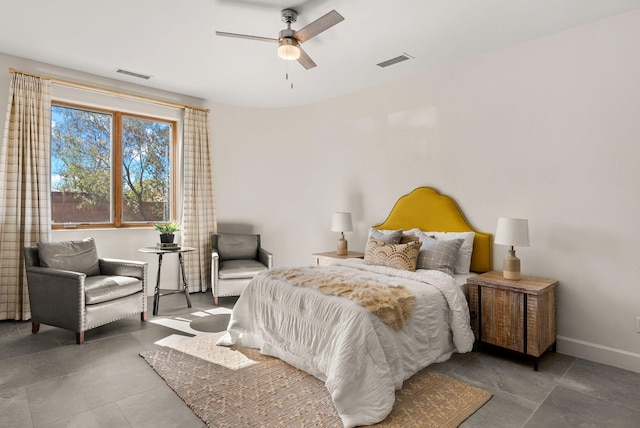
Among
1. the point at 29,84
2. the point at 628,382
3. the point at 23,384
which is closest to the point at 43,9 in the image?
the point at 29,84

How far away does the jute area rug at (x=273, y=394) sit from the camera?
6.74 feet

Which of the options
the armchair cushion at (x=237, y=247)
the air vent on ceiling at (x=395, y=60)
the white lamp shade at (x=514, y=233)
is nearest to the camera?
the white lamp shade at (x=514, y=233)

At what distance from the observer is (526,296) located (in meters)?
2.74

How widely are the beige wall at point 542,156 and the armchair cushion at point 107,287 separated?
8.47 ft

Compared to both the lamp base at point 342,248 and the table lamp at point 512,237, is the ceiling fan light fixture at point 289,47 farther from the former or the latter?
the lamp base at point 342,248

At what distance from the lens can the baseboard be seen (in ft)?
9.01

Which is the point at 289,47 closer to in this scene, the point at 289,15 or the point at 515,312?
the point at 289,15

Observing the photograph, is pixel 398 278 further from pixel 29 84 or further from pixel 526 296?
pixel 29 84

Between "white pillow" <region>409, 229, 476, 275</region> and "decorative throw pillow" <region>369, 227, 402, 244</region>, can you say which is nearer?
"white pillow" <region>409, 229, 476, 275</region>

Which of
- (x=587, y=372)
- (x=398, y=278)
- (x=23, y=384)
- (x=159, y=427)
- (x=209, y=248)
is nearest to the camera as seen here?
(x=159, y=427)

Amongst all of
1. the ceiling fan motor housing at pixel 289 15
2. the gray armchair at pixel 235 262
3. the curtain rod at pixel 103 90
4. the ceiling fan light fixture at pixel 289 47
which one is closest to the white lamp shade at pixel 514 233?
the ceiling fan light fixture at pixel 289 47

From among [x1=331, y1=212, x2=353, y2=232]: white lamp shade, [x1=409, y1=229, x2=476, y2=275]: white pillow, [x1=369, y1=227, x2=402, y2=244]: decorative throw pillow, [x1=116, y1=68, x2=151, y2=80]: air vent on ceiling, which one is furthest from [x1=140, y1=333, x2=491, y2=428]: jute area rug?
[x1=116, y1=68, x2=151, y2=80]: air vent on ceiling

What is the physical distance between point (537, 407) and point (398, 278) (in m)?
1.27

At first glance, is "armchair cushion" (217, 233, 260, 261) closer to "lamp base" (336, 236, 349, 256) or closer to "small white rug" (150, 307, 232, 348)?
"small white rug" (150, 307, 232, 348)
